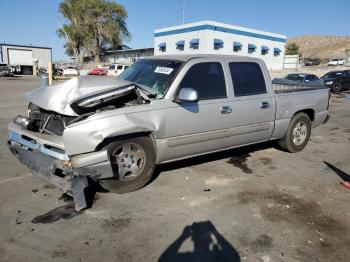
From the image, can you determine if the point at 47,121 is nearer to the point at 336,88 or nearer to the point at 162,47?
the point at 336,88

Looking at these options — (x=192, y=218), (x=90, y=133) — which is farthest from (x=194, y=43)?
(x=192, y=218)

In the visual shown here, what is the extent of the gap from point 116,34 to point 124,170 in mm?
63835

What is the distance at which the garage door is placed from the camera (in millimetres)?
62750

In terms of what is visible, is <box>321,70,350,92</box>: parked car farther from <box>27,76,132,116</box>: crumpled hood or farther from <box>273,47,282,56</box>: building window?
<box>273,47,282,56</box>: building window

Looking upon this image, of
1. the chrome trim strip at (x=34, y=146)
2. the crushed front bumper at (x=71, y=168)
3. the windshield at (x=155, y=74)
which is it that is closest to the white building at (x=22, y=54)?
the windshield at (x=155, y=74)

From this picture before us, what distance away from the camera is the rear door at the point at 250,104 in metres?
5.61

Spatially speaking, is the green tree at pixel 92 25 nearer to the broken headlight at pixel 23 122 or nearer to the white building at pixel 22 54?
the white building at pixel 22 54

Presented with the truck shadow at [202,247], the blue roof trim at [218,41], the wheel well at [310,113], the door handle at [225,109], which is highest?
the blue roof trim at [218,41]

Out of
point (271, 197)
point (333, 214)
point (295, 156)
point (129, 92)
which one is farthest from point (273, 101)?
point (129, 92)

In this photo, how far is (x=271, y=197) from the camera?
15.7 ft

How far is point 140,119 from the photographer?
4527mm

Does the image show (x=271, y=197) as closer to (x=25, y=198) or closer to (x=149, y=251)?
(x=149, y=251)

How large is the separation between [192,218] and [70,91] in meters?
2.18

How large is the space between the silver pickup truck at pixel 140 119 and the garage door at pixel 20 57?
64379 mm
